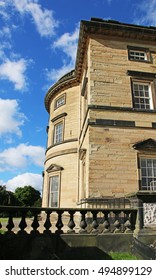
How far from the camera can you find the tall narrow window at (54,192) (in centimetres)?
1583

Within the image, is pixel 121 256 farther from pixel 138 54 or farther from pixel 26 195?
pixel 26 195

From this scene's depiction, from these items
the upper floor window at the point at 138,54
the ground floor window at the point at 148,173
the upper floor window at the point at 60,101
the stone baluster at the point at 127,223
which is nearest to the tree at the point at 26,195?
the upper floor window at the point at 60,101

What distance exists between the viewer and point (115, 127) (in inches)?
439

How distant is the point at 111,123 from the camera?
11164mm

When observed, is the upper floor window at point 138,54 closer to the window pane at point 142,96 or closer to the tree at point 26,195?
the window pane at point 142,96

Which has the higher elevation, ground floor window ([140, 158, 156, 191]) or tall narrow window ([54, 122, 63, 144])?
tall narrow window ([54, 122, 63, 144])

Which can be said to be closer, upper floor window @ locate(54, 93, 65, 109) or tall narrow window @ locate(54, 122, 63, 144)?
tall narrow window @ locate(54, 122, 63, 144)

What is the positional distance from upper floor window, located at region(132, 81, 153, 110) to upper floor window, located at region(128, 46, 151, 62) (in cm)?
176

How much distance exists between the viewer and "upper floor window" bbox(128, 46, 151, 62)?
13367 mm

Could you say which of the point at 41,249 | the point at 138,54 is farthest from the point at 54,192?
the point at 138,54

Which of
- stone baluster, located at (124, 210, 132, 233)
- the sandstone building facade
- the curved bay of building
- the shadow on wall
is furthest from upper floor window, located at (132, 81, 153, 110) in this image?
the shadow on wall

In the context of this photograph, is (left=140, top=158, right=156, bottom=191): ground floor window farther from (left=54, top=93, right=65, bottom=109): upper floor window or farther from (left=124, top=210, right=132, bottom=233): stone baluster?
(left=54, top=93, right=65, bottom=109): upper floor window

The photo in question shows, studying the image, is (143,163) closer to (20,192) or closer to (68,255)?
(68,255)
